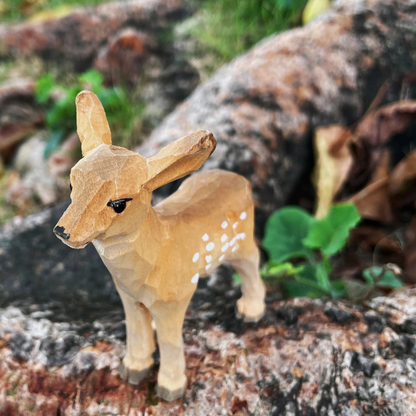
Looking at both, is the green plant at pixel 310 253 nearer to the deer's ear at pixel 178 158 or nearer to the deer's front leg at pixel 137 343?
the deer's front leg at pixel 137 343

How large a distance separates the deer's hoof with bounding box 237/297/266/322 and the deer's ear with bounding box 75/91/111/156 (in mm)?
558

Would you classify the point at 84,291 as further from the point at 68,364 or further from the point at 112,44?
the point at 112,44

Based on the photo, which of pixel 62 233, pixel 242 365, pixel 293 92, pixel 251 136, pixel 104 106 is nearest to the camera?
pixel 62 233

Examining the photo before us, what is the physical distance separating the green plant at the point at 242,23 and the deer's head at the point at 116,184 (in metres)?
1.91

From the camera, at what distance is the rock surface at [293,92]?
62.5 inches

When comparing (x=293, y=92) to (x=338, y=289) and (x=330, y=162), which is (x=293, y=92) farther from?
(x=338, y=289)

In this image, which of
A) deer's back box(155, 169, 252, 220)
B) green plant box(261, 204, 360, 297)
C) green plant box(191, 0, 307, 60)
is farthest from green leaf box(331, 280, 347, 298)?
green plant box(191, 0, 307, 60)

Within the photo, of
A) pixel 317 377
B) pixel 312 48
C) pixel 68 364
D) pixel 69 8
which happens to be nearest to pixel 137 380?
pixel 68 364

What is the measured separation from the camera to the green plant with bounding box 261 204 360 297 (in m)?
1.17

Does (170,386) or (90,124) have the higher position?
(90,124)

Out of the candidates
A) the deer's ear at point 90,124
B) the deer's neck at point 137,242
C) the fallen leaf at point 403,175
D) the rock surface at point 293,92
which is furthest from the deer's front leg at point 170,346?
the fallen leaf at point 403,175

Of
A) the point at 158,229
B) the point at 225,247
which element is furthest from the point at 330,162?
the point at 158,229

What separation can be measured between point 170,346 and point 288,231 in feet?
2.21

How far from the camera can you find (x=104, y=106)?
236cm
